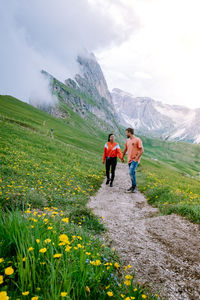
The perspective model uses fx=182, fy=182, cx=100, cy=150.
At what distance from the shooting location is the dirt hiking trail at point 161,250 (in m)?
3.64

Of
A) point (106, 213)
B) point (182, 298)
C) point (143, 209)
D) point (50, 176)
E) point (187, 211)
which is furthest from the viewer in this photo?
point (50, 176)

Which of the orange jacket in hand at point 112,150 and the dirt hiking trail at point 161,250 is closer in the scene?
the dirt hiking trail at point 161,250

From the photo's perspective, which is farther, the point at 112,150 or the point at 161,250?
the point at 112,150

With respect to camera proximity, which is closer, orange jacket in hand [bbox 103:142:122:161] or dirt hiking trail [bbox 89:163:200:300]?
dirt hiking trail [bbox 89:163:200:300]

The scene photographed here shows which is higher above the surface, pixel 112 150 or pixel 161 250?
pixel 112 150

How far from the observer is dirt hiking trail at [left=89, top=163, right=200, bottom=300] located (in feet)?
11.9

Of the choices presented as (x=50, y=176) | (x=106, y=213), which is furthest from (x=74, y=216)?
(x=50, y=176)

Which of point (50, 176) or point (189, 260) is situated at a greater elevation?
point (189, 260)

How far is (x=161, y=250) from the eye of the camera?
5.00 meters

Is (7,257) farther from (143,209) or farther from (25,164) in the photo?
(25,164)

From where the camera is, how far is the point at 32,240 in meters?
2.66

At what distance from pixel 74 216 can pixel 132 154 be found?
717cm

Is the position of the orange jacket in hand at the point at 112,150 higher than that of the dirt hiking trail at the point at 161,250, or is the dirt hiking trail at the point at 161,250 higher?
the orange jacket in hand at the point at 112,150

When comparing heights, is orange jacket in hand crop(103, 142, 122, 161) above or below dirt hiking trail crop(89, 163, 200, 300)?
above
